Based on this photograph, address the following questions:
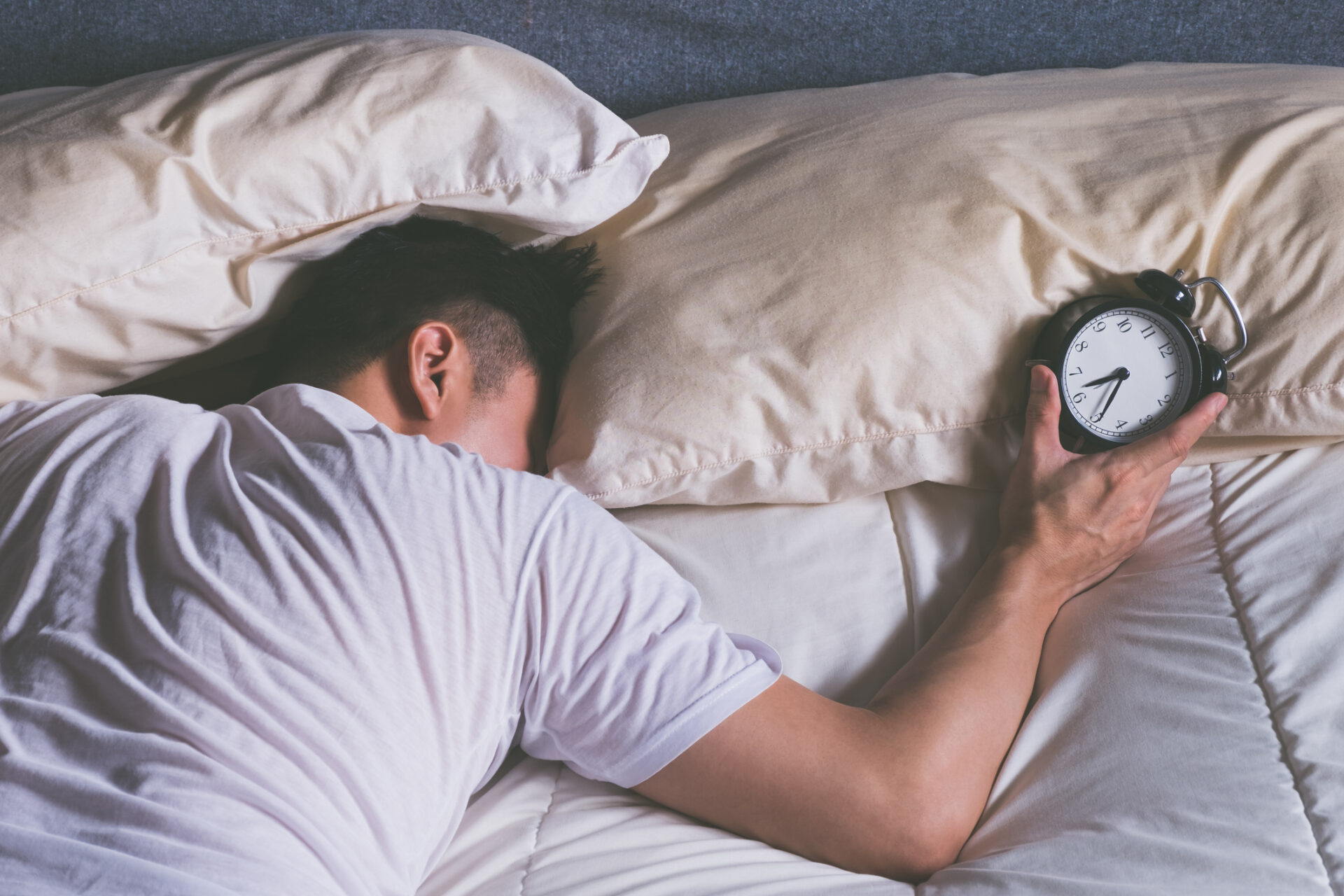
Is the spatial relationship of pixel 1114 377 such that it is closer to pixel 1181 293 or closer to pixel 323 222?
pixel 1181 293

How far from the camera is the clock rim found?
959mm

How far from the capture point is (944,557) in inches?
40.9

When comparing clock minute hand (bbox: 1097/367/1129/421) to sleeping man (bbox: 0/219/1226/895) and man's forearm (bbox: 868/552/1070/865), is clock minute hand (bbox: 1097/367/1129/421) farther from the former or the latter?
man's forearm (bbox: 868/552/1070/865)

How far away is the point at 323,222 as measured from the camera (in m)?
0.99

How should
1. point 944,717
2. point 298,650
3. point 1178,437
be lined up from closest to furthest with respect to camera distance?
1. point 298,650
2. point 944,717
3. point 1178,437

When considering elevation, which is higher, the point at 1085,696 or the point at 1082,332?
the point at 1082,332

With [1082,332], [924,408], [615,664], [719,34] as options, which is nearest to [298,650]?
[615,664]

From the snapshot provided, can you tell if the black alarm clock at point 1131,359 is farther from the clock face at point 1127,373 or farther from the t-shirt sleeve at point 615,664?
the t-shirt sleeve at point 615,664

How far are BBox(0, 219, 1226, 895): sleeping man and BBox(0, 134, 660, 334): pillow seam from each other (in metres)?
0.09

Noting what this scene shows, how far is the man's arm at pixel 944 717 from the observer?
812 mm

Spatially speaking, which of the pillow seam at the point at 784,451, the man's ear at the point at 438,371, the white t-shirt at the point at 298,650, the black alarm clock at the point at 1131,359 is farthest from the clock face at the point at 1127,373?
the man's ear at the point at 438,371

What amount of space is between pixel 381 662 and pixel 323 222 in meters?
0.45

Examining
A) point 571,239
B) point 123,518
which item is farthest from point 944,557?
point 123,518

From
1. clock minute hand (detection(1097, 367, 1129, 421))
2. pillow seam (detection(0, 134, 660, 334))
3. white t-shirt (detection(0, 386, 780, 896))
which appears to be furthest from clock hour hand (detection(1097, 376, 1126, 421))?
pillow seam (detection(0, 134, 660, 334))
